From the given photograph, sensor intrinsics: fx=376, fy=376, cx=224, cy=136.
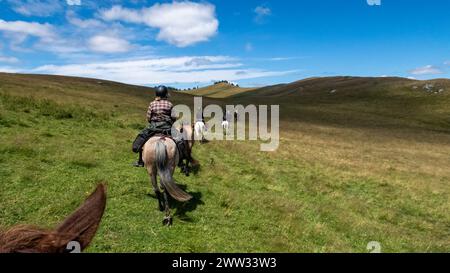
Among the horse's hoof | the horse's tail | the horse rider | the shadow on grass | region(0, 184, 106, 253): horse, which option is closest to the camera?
region(0, 184, 106, 253): horse

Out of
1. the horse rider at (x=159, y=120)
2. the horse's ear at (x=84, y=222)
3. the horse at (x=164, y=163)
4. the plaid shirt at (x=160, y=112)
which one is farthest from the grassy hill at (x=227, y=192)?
the horse's ear at (x=84, y=222)

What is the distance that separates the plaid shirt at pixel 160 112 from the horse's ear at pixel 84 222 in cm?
1014

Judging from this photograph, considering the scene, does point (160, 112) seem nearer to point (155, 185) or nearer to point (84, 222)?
point (155, 185)

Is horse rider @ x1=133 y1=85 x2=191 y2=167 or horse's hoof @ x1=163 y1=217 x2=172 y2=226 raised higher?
horse rider @ x1=133 y1=85 x2=191 y2=167

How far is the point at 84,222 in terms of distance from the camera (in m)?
2.22

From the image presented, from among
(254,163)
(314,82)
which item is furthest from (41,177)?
(314,82)

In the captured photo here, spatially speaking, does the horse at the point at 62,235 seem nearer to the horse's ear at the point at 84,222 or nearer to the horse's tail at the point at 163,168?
the horse's ear at the point at 84,222

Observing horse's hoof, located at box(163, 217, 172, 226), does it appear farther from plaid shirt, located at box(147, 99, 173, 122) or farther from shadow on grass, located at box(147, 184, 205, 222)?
plaid shirt, located at box(147, 99, 173, 122)

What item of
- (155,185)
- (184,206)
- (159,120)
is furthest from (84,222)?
(184,206)

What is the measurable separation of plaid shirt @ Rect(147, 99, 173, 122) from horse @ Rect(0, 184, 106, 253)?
1011cm

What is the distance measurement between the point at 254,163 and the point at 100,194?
70.2 ft

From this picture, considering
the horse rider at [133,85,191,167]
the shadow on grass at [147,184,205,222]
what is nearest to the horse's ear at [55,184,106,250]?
the shadow on grass at [147,184,205,222]

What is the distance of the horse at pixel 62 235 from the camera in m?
1.91

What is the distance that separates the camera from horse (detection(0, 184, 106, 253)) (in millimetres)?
1912
